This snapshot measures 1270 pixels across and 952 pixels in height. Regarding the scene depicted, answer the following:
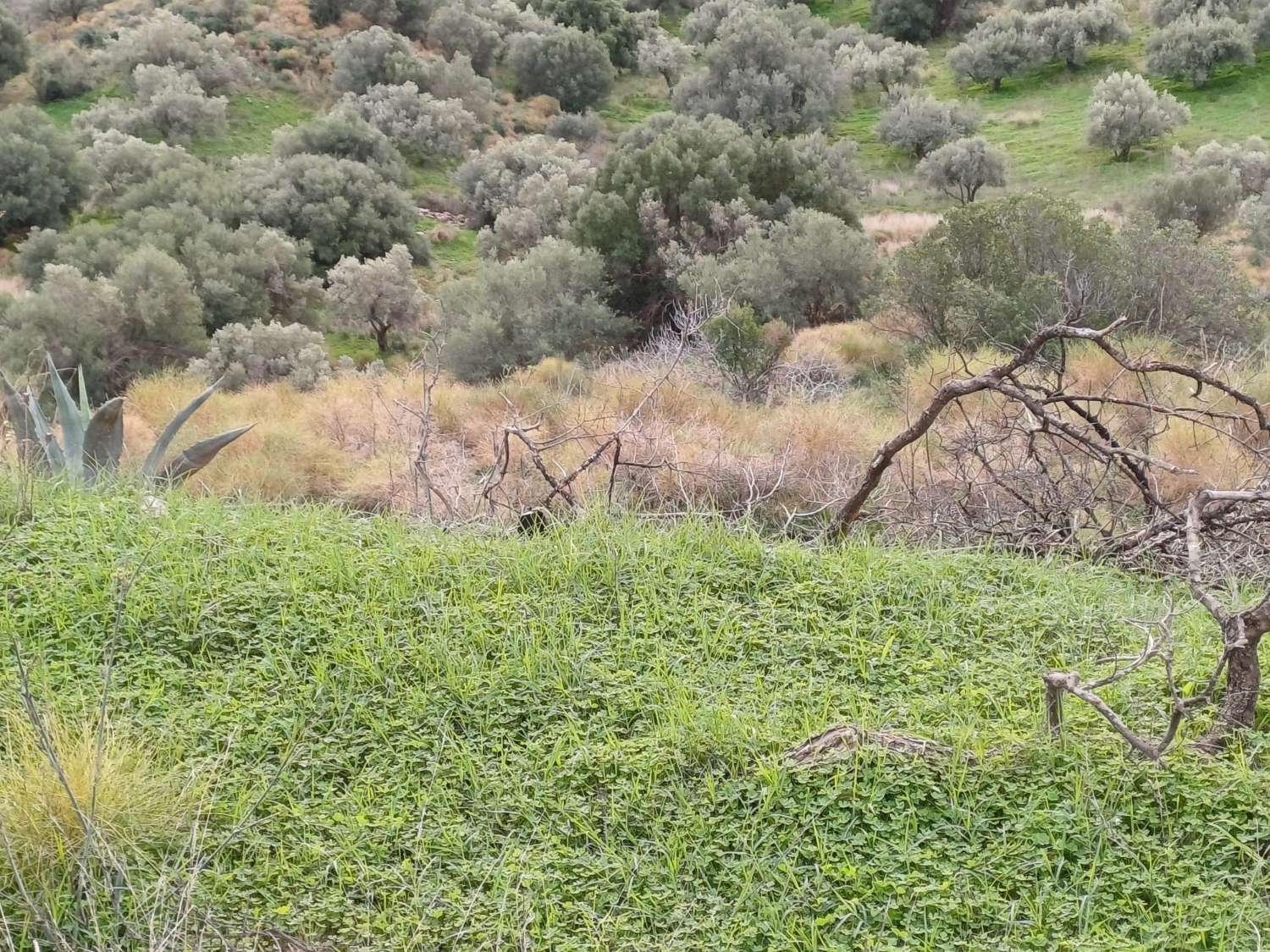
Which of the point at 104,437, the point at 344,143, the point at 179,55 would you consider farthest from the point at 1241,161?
the point at 179,55

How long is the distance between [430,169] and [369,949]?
108ft

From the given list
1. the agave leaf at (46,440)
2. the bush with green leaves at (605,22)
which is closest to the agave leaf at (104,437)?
the agave leaf at (46,440)

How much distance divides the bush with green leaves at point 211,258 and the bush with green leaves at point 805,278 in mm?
10264

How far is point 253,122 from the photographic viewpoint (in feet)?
109

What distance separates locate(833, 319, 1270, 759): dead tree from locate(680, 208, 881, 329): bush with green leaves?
8.79m

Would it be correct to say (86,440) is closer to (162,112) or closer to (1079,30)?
(162,112)

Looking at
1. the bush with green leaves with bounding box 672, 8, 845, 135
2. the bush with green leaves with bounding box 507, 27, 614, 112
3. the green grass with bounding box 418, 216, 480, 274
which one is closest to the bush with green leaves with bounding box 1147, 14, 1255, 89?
the bush with green leaves with bounding box 672, 8, 845, 135

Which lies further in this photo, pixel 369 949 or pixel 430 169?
pixel 430 169

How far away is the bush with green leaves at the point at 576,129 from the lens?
34.4 meters

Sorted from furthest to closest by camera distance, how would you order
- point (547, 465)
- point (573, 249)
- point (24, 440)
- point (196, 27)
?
point (196, 27) → point (573, 249) → point (547, 465) → point (24, 440)

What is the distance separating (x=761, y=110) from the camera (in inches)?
1293

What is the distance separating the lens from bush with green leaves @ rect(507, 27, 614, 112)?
1459 inches

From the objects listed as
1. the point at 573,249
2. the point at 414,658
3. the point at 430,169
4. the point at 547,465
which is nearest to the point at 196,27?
the point at 430,169

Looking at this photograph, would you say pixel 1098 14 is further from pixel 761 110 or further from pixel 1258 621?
pixel 1258 621
